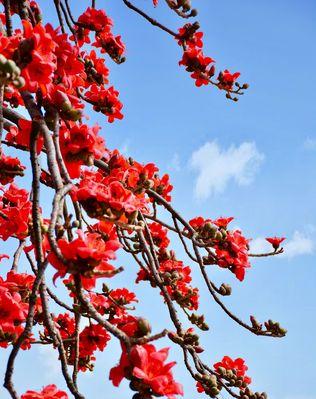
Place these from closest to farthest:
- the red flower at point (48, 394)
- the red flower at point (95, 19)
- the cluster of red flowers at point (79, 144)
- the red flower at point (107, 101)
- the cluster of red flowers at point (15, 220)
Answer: the red flower at point (48, 394)
the cluster of red flowers at point (79, 144)
the cluster of red flowers at point (15, 220)
the red flower at point (107, 101)
the red flower at point (95, 19)

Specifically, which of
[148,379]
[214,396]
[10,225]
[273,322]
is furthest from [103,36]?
[148,379]

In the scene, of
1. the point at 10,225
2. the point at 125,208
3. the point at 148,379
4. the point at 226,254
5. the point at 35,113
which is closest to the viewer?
the point at 148,379

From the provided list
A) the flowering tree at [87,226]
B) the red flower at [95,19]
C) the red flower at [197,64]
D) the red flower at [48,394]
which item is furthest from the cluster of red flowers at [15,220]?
the red flower at [197,64]

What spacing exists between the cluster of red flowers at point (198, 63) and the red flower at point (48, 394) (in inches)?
108

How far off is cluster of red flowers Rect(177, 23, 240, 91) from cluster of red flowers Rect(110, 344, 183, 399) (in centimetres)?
293

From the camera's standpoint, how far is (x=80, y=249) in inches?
40.1

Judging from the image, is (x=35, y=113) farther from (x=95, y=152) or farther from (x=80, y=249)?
(x=80, y=249)

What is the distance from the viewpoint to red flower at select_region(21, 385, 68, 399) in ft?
4.61

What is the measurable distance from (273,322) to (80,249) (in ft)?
5.35

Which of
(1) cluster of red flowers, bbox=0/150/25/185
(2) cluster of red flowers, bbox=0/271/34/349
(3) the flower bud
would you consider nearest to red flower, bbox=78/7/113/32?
(1) cluster of red flowers, bbox=0/150/25/185

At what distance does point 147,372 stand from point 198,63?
3.07m

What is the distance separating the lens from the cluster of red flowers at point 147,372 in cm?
98

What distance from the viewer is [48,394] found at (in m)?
1.43

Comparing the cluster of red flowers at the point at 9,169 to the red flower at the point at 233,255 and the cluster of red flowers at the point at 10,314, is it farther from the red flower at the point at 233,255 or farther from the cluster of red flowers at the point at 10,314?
the red flower at the point at 233,255
